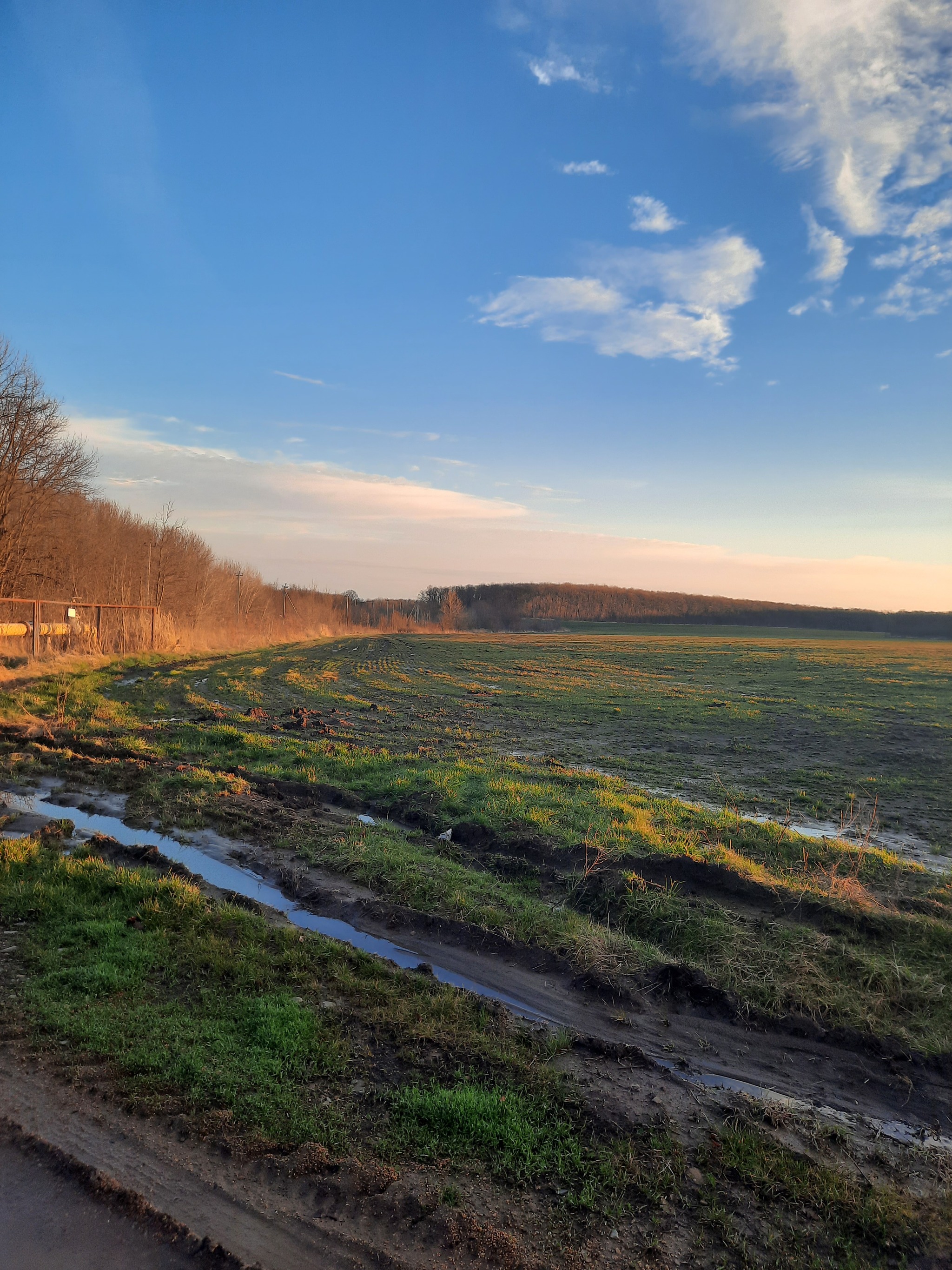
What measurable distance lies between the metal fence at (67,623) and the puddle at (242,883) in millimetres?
14580

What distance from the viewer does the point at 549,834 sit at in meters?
8.11

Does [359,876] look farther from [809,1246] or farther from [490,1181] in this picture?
[809,1246]

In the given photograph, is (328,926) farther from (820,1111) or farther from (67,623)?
(67,623)

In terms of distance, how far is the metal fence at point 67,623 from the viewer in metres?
22.8

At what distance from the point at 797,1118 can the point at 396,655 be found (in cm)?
3842

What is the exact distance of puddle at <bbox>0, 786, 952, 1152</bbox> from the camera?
12.8ft

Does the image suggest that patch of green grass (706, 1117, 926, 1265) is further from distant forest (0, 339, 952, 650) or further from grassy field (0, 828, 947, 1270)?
distant forest (0, 339, 952, 650)

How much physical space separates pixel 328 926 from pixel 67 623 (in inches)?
994

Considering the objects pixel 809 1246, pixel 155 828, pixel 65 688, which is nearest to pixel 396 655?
pixel 65 688

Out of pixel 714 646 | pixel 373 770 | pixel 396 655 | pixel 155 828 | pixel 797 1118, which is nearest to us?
pixel 797 1118

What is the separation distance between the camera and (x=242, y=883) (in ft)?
22.1

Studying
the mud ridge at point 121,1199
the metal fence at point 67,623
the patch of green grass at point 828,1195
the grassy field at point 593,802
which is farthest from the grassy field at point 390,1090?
the metal fence at point 67,623

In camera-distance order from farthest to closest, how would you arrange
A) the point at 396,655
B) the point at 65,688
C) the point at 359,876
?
the point at 396,655
the point at 65,688
the point at 359,876

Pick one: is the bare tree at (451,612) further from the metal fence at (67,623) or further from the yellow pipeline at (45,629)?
the yellow pipeline at (45,629)
